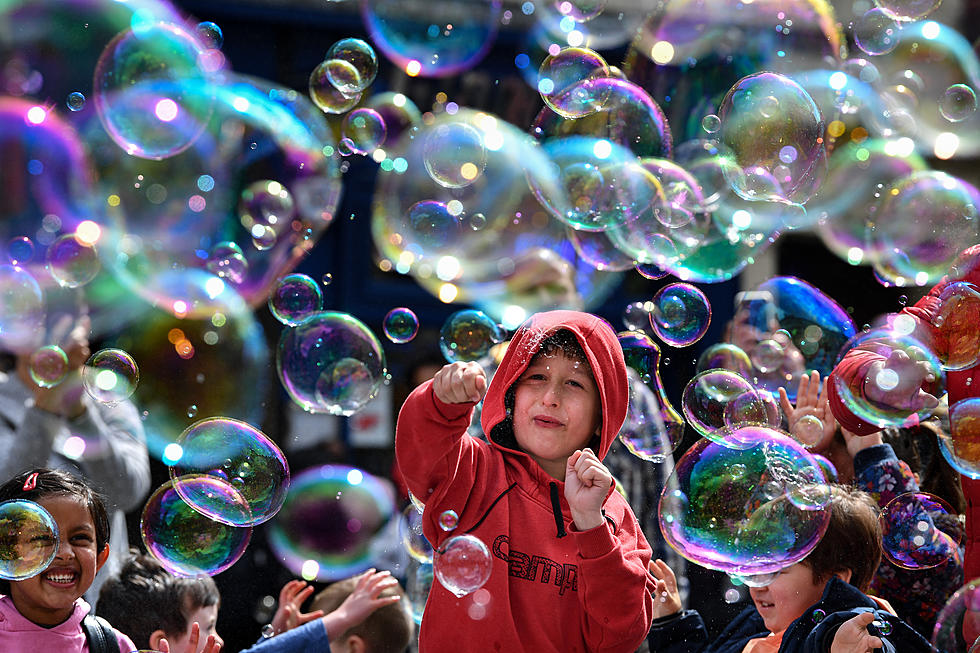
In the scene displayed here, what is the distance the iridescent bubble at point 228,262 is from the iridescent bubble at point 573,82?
4.69 feet

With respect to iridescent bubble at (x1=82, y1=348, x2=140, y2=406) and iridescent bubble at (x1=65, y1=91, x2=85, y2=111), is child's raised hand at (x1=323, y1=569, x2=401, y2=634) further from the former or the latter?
iridescent bubble at (x1=65, y1=91, x2=85, y2=111)

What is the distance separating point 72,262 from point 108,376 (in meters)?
1.09

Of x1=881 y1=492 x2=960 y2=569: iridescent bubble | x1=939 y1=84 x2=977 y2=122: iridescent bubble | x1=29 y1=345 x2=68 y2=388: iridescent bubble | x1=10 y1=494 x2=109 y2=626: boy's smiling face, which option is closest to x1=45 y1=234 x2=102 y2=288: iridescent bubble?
x1=29 y1=345 x2=68 y2=388: iridescent bubble

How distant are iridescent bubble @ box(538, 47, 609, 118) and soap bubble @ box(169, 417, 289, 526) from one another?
5.57ft

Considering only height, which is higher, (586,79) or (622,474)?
(586,79)

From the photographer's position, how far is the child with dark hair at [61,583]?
2.64 m

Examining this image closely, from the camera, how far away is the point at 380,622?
11.1 feet

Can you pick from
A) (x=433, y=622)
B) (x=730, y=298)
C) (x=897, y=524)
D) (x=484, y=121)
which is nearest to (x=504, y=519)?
(x=433, y=622)

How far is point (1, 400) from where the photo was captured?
3.87 meters

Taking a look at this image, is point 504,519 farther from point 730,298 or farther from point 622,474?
point 730,298

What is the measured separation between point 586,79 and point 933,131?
2213mm

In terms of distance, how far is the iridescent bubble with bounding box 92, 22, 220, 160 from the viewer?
409 centimetres

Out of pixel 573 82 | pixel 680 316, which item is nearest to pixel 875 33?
pixel 573 82

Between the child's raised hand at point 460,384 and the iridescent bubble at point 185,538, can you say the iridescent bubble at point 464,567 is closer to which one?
the child's raised hand at point 460,384
